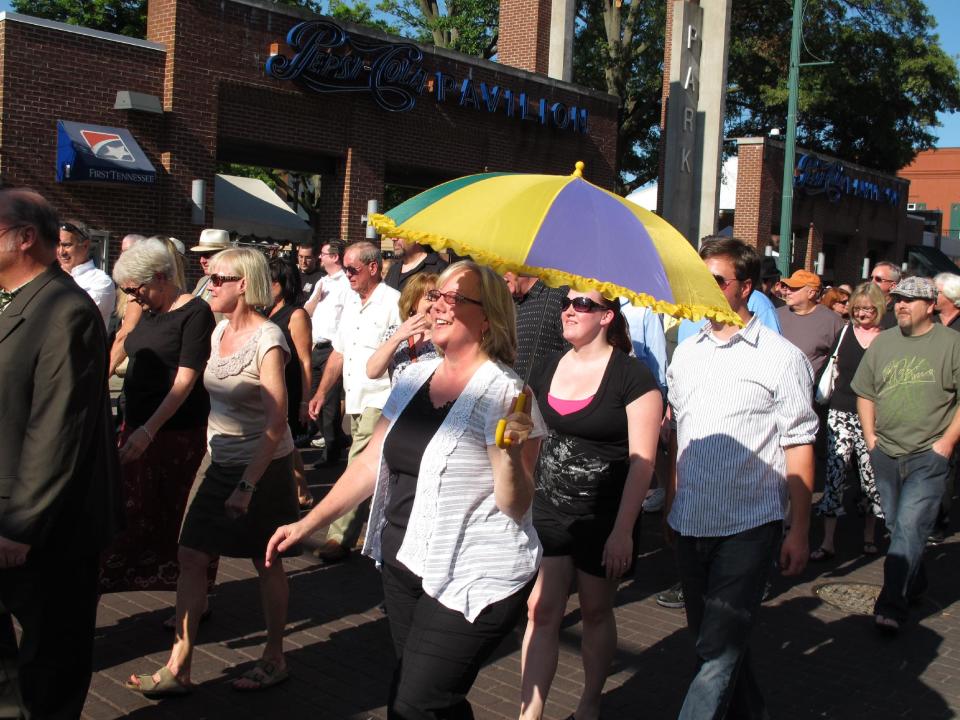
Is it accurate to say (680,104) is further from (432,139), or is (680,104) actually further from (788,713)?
(788,713)

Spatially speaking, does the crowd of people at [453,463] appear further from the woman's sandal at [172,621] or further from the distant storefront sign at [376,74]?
the distant storefront sign at [376,74]

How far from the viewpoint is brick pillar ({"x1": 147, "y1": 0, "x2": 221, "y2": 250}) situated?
16.2m

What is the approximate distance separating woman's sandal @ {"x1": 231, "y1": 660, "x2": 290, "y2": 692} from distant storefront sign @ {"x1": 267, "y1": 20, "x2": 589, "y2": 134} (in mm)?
14473

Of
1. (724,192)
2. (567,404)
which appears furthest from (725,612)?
(724,192)

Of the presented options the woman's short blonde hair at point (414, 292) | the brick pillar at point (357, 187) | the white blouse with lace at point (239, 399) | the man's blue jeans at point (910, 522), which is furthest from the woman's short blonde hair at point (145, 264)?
the brick pillar at point (357, 187)

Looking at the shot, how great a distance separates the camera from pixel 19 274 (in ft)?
11.1

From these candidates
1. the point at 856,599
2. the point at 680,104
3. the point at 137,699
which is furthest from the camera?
the point at 680,104

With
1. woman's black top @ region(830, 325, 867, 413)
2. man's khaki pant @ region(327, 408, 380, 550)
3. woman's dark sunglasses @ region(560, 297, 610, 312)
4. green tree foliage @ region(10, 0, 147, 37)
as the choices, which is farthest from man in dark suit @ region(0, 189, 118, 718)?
green tree foliage @ region(10, 0, 147, 37)

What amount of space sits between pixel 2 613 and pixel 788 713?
11.2 ft

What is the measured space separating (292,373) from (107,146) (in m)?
10.1

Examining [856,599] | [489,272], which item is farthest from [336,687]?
[856,599]

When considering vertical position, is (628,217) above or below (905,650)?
above

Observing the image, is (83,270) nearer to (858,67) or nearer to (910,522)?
(910,522)

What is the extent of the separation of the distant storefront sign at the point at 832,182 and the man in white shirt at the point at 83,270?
1083 inches
